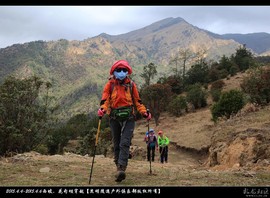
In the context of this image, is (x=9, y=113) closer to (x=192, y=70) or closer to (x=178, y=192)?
(x=178, y=192)

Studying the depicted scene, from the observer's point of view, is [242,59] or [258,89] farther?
[242,59]

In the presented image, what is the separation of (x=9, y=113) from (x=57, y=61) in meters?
182

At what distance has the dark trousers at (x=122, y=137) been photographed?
272 inches

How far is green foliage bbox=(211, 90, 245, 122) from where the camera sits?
26.3 m

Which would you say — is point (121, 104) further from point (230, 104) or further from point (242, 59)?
point (242, 59)

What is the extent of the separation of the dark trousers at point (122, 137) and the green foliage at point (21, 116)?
8830mm

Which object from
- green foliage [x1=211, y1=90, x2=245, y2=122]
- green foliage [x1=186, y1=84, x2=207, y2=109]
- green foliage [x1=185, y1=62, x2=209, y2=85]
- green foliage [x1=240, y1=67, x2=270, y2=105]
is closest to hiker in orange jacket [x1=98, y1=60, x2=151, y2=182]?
green foliage [x1=240, y1=67, x2=270, y2=105]

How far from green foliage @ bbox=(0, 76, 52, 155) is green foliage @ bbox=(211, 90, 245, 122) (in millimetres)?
14118

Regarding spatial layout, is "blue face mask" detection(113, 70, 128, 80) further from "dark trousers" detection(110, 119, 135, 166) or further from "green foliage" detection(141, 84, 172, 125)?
"green foliage" detection(141, 84, 172, 125)

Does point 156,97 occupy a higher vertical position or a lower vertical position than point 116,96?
higher

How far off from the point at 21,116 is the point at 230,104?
633 inches

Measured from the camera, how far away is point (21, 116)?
16.9 m

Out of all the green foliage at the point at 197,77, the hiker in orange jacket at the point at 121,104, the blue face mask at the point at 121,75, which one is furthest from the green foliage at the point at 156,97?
the blue face mask at the point at 121,75

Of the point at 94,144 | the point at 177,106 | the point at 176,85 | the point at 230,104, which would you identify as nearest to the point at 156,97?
the point at 177,106
